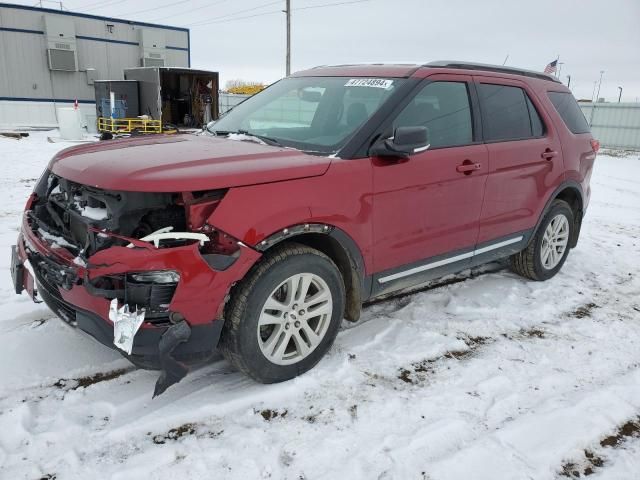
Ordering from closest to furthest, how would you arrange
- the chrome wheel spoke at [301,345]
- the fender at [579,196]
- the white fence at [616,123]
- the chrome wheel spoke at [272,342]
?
the chrome wheel spoke at [272,342], the chrome wheel spoke at [301,345], the fender at [579,196], the white fence at [616,123]

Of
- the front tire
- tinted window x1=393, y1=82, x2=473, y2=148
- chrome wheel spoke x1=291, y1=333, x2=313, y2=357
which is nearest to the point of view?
the front tire

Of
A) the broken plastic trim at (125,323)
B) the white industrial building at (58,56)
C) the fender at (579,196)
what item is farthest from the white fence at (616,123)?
the broken plastic trim at (125,323)

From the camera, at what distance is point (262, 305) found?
2.75m

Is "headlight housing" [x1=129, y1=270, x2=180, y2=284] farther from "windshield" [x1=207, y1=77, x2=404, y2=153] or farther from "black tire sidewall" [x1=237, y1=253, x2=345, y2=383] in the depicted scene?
"windshield" [x1=207, y1=77, x2=404, y2=153]

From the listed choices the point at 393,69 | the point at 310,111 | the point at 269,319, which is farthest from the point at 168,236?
the point at 393,69

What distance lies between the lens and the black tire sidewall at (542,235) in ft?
15.6

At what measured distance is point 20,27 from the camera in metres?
20.2

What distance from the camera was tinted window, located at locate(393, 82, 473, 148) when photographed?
344 centimetres

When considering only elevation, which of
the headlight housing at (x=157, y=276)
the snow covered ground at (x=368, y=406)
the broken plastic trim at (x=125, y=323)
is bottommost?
the snow covered ground at (x=368, y=406)

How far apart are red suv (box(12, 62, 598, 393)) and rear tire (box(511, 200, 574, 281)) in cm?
33

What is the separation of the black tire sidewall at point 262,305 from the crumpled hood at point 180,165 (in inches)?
19.4

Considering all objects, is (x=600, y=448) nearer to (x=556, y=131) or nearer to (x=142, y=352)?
(x=142, y=352)

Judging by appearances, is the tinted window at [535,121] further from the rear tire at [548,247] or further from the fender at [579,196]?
the rear tire at [548,247]

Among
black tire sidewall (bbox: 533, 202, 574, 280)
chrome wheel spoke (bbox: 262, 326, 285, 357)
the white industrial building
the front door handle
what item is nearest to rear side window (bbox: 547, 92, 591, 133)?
black tire sidewall (bbox: 533, 202, 574, 280)
